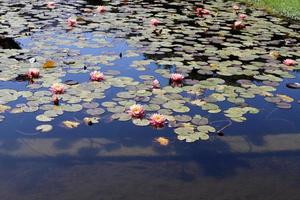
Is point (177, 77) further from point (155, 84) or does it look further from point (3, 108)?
point (3, 108)

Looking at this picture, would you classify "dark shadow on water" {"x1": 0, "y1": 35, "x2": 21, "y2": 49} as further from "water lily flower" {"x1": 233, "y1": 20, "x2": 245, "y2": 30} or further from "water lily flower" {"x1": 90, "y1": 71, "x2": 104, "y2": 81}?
"water lily flower" {"x1": 233, "y1": 20, "x2": 245, "y2": 30}

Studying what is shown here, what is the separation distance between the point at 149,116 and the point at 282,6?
23.5ft

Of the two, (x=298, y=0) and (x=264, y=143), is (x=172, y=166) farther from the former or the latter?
(x=298, y=0)

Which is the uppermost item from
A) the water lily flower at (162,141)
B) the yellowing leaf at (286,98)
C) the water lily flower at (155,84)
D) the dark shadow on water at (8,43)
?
the water lily flower at (155,84)

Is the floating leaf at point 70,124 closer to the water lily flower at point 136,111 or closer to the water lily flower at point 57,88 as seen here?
the water lily flower at point 136,111

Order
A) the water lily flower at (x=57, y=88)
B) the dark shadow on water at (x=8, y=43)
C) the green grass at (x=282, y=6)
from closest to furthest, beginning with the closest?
the water lily flower at (x=57, y=88), the dark shadow on water at (x=8, y=43), the green grass at (x=282, y=6)

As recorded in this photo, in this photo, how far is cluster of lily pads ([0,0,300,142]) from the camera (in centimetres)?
452

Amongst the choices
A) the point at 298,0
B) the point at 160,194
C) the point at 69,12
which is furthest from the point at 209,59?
the point at 298,0

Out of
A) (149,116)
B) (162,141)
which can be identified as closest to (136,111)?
(149,116)

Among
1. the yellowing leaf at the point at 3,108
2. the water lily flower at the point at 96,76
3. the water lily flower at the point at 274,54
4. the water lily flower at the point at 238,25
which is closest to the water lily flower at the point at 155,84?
the water lily flower at the point at 96,76

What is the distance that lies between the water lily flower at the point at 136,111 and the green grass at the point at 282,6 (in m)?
6.35

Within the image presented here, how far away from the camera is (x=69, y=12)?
9.77 meters

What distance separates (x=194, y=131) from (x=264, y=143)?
0.64 meters

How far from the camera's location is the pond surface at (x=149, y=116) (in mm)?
3398
